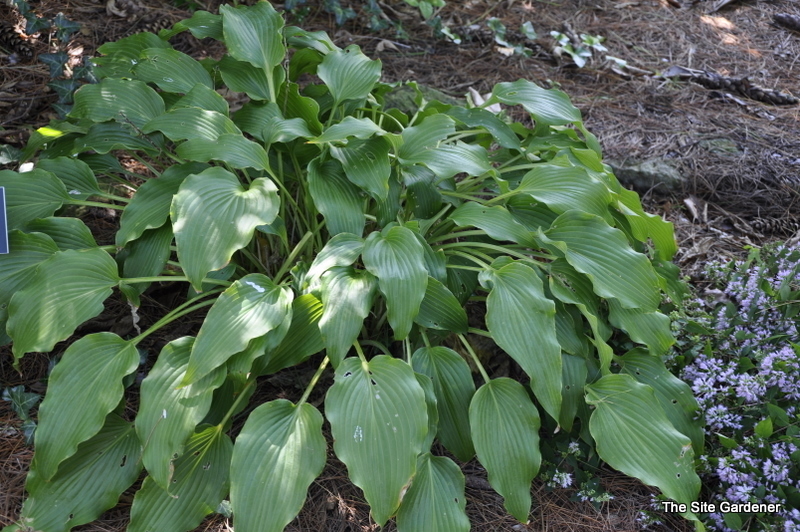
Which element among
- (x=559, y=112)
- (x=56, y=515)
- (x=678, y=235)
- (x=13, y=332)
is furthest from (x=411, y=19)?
(x=56, y=515)

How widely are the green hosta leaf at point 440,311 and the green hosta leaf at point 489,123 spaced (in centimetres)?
93

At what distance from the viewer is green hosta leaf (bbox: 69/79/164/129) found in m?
2.40

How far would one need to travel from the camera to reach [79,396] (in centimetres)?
179

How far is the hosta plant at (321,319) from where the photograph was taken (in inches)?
68.4

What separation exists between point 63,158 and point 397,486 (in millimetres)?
1739

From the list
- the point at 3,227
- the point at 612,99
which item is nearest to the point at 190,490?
the point at 3,227

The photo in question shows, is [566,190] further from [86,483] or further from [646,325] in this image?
[86,483]

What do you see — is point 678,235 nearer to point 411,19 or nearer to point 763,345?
point 763,345

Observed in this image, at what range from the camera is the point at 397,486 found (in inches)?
64.3

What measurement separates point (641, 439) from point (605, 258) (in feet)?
1.97

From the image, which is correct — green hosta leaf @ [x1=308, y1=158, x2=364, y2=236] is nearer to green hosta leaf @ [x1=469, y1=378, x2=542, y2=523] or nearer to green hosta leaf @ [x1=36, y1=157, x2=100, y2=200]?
green hosta leaf @ [x1=469, y1=378, x2=542, y2=523]

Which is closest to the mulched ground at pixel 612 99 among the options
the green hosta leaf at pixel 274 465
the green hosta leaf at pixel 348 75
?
the green hosta leaf at pixel 274 465

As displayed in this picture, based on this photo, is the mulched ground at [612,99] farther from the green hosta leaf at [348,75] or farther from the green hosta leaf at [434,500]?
the green hosta leaf at [348,75]

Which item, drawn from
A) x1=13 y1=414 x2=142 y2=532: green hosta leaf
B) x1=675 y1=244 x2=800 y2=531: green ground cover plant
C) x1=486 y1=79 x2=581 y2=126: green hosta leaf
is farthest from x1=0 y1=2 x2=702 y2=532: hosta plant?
x1=486 y1=79 x2=581 y2=126: green hosta leaf
